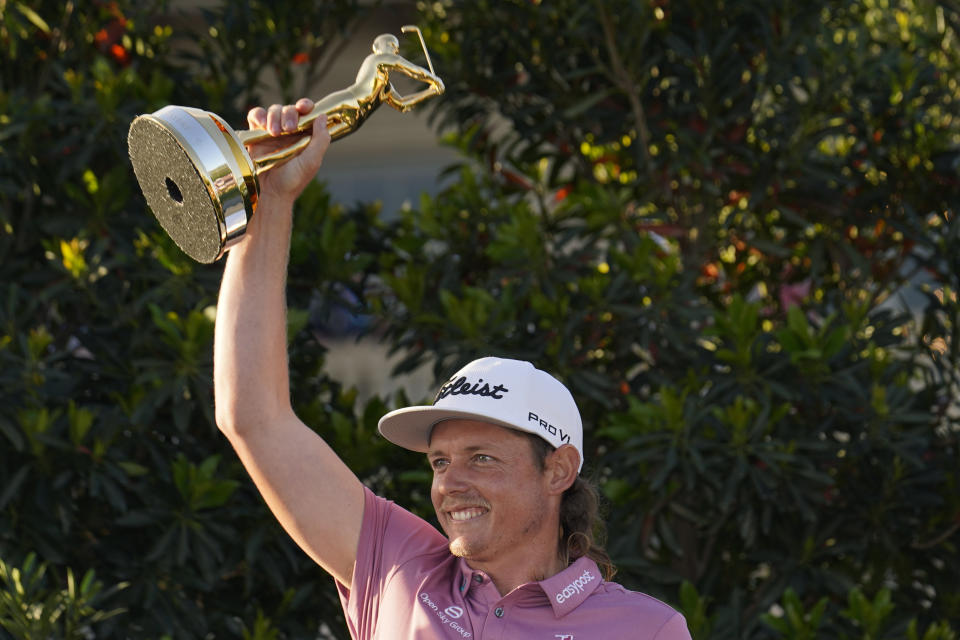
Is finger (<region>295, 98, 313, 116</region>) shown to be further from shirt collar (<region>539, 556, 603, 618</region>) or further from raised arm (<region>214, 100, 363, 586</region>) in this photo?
shirt collar (<region>539, 556, 603, 618</region>)

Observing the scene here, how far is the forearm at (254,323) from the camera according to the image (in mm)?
2326

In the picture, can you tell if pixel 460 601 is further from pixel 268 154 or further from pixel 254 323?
pixel 268 154

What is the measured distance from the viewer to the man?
233cm

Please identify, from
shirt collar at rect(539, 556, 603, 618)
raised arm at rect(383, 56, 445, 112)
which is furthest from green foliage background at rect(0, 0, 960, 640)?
raised arm at rect(383, 56, 445, 112)

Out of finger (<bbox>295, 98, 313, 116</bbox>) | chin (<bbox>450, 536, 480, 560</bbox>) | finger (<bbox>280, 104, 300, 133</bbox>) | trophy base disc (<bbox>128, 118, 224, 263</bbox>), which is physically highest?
finger (<bbox>295, 98, 313, 116</bbox>)

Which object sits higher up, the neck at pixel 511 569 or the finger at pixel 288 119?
the finger at pixel 288 119

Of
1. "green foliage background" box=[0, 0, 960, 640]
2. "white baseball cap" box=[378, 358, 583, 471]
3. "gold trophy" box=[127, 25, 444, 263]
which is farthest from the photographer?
"green foliage background" box=[0, 0, 960, 640]

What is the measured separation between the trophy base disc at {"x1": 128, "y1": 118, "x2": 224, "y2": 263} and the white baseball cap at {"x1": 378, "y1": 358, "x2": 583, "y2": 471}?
52 cm

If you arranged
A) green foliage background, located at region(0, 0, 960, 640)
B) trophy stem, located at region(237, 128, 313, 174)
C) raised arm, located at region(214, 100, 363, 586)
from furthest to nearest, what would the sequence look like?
green foliage background, located at region(0, 0, 960, 640) < raised arm, located at region(214, 100, 363, 586) < trophy stem, located at region(237, 128, 313, 174)

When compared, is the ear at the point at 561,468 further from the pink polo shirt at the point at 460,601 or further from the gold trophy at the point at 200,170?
the gold trophy at the point at 200,170

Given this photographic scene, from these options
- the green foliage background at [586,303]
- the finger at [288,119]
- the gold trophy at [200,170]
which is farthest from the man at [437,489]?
the green foliage background at [586,303]

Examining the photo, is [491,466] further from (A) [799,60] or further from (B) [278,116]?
(A) [799,60]

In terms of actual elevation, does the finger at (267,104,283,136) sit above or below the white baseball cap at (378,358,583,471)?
above

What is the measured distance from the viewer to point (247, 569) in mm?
3691
